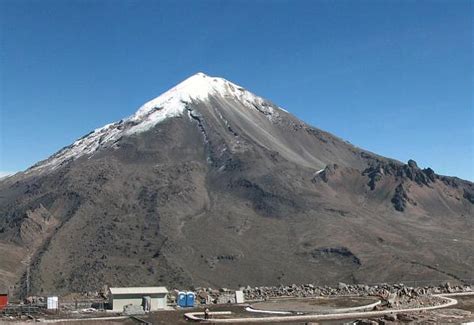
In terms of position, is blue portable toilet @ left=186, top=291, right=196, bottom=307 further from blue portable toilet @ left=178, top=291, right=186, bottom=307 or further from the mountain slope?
the mountain slope

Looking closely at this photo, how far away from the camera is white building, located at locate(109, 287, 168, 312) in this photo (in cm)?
7156

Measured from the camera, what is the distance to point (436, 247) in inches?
6427

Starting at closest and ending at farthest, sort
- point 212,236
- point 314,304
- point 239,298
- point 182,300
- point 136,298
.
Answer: point 136,298
point 182,300
point 314,304
point 239,298
point 212,236

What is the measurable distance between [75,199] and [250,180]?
52.0m

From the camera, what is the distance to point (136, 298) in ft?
235

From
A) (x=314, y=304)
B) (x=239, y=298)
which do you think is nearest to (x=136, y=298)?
(x=239, y=298)

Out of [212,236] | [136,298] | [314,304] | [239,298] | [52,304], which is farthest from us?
[212,236]

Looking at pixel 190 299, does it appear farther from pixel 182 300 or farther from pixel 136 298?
pixel 136 298

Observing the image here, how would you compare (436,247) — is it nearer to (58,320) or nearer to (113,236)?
(113,236)

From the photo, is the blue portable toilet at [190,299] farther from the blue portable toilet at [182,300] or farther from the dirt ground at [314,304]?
the dirt ground at [314,304]

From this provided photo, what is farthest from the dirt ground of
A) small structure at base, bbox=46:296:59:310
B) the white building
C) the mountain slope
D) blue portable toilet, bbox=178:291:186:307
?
the mountain slope

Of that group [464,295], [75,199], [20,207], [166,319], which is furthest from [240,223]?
[166,319]

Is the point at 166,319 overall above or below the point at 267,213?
below

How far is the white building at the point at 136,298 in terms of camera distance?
71.6 meters
